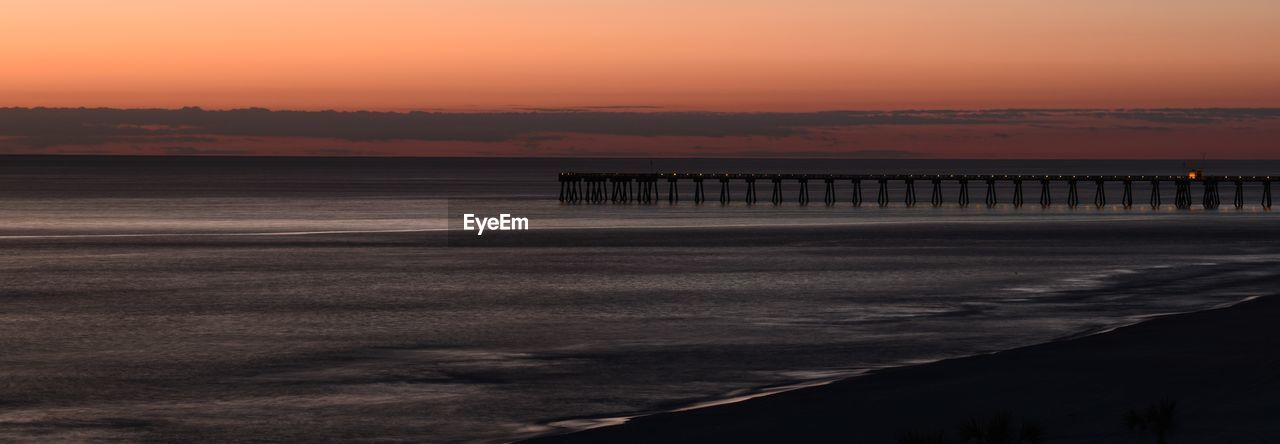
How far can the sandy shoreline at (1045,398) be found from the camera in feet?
42.8

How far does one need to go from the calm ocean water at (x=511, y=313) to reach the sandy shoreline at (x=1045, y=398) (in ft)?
4.08

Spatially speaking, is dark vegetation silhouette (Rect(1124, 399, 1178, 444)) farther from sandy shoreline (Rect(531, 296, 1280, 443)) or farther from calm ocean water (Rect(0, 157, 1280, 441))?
calm ocean water (Rect(0, 157, 1280, 441))

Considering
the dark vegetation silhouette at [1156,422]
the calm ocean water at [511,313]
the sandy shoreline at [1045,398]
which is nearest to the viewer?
the dark vegetation silhouette at [1156,422]

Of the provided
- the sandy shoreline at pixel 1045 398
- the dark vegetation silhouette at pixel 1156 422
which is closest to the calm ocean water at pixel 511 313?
the sandy shoreline at pixel 1045 398

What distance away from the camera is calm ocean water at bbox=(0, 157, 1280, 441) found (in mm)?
17641

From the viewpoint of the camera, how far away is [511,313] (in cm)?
2880

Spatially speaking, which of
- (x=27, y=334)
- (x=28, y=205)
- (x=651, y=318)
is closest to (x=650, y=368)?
(x=651, y=318)

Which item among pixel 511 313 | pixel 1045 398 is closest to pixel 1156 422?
pixel 1045 398

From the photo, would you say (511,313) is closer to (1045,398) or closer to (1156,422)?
(1045,398)

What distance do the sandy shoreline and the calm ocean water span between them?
1243 millimetres

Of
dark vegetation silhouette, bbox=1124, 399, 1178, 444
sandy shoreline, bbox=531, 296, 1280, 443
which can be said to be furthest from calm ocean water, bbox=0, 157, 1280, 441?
dark vegetation silhouette, bbox=1124, 399, 1178, 444

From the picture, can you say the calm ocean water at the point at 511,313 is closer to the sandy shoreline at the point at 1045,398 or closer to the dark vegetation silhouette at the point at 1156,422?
the sandy shoreline at the point at 1045,398

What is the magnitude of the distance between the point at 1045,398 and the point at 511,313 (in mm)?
14602

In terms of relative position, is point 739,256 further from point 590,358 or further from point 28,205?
point 28,205
